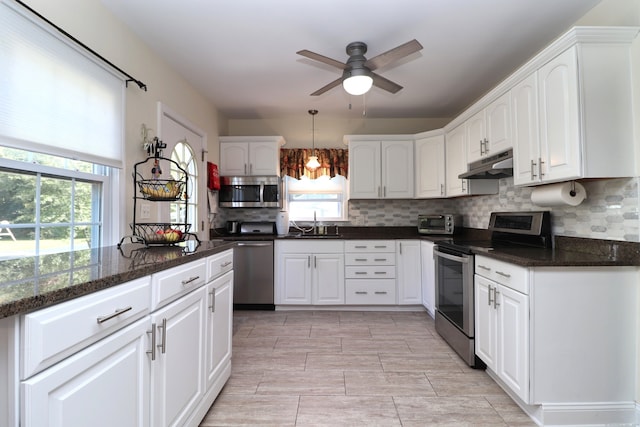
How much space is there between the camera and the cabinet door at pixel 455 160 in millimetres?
3234

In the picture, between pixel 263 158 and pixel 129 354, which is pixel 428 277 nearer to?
pixel 263 158

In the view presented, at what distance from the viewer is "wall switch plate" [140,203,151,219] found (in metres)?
2.31

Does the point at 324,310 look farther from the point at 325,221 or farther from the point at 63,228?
the point at 63,228

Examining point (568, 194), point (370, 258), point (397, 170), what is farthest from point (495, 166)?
point (370, 258)

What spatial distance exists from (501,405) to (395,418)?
0.66m

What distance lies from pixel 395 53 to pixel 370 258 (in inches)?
89.4

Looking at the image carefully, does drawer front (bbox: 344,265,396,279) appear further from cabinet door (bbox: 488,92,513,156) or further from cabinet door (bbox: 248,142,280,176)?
cabinet door (bbox: 488,92,513,156)

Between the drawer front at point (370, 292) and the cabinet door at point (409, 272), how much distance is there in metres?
0.10

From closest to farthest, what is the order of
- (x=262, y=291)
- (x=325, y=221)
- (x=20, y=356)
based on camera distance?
(x=20, y=356)
(x=262, y=291)
(x=325, y=221)

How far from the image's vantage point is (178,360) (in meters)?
1.39

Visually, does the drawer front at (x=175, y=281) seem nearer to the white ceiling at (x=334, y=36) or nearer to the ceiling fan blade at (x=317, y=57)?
the ceiling fan blade at (x=317, y=57)

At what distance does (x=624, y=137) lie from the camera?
1.74 metres

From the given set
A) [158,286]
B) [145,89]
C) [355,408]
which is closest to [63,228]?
[158,286]

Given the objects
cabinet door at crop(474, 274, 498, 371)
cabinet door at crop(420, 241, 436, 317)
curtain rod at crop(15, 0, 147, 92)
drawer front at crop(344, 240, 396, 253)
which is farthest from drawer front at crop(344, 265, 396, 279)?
curtain rod at crop(15, 0, 147, 92)
